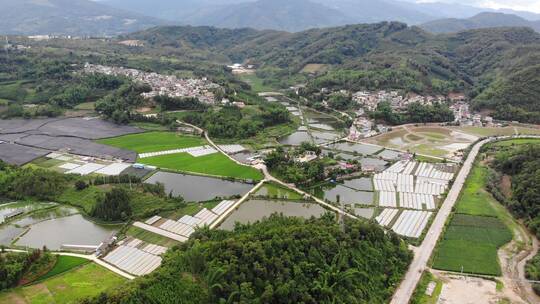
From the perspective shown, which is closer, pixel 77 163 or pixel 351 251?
pixel 351 251

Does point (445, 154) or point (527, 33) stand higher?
point (527, 33)

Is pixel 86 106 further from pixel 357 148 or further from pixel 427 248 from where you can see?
pixel 427 248

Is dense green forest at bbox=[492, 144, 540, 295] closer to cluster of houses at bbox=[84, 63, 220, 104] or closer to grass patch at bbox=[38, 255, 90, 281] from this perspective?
grass patch at bbox=[38, 255, 90, 281]

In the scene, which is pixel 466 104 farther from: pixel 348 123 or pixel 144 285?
pixel 144 285

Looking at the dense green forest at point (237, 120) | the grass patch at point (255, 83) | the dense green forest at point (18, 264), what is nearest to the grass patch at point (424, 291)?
the dense green forest at point (18, 264)

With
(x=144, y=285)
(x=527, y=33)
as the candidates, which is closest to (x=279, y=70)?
(x=527, y=33)

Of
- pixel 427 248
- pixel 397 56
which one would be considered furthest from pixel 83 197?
pixel 397 56
